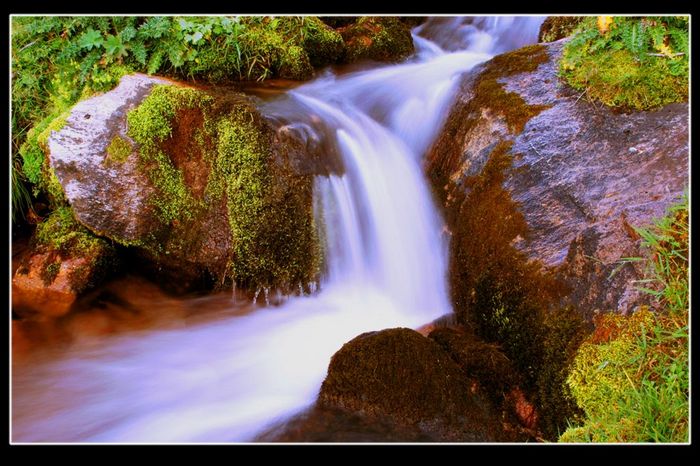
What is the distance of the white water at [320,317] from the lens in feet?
7.29

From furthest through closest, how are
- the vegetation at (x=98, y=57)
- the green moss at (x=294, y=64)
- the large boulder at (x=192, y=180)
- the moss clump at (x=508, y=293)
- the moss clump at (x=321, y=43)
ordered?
the moss clump at (x=321, y=43), the green moss at (x=294, y=64), the vegetation at (x=98, y=57), the large boulder at (x=192, y=180), the moss clump at (x=508, y=293)

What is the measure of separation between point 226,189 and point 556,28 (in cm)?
223

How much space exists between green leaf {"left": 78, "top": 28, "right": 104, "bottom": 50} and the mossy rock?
1708mm

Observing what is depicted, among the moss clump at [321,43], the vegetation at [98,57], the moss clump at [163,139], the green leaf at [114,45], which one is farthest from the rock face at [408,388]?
the moss clump at [321,43]

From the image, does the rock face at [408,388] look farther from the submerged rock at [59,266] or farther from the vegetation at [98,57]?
the vegetation at [98,57]

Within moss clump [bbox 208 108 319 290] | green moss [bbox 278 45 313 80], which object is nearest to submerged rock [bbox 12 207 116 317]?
moss clump [bbox 208 108 319 290]

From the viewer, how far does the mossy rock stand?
3990mm

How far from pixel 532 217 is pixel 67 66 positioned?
2921 millimetres

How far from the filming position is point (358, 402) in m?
2.07

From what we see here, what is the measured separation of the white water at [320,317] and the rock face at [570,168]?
31 cm

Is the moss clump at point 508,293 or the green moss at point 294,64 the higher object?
the green moss at point 294,64

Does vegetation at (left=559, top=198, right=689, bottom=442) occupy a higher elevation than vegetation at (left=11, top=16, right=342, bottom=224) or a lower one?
lower

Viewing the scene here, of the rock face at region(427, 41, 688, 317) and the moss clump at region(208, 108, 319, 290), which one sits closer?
the rock face at region(427, 41, 688, 317)

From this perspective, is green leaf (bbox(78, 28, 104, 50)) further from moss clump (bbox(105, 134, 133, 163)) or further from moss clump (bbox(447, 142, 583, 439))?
moss clump (bbox(447, 142, 583, 439))
